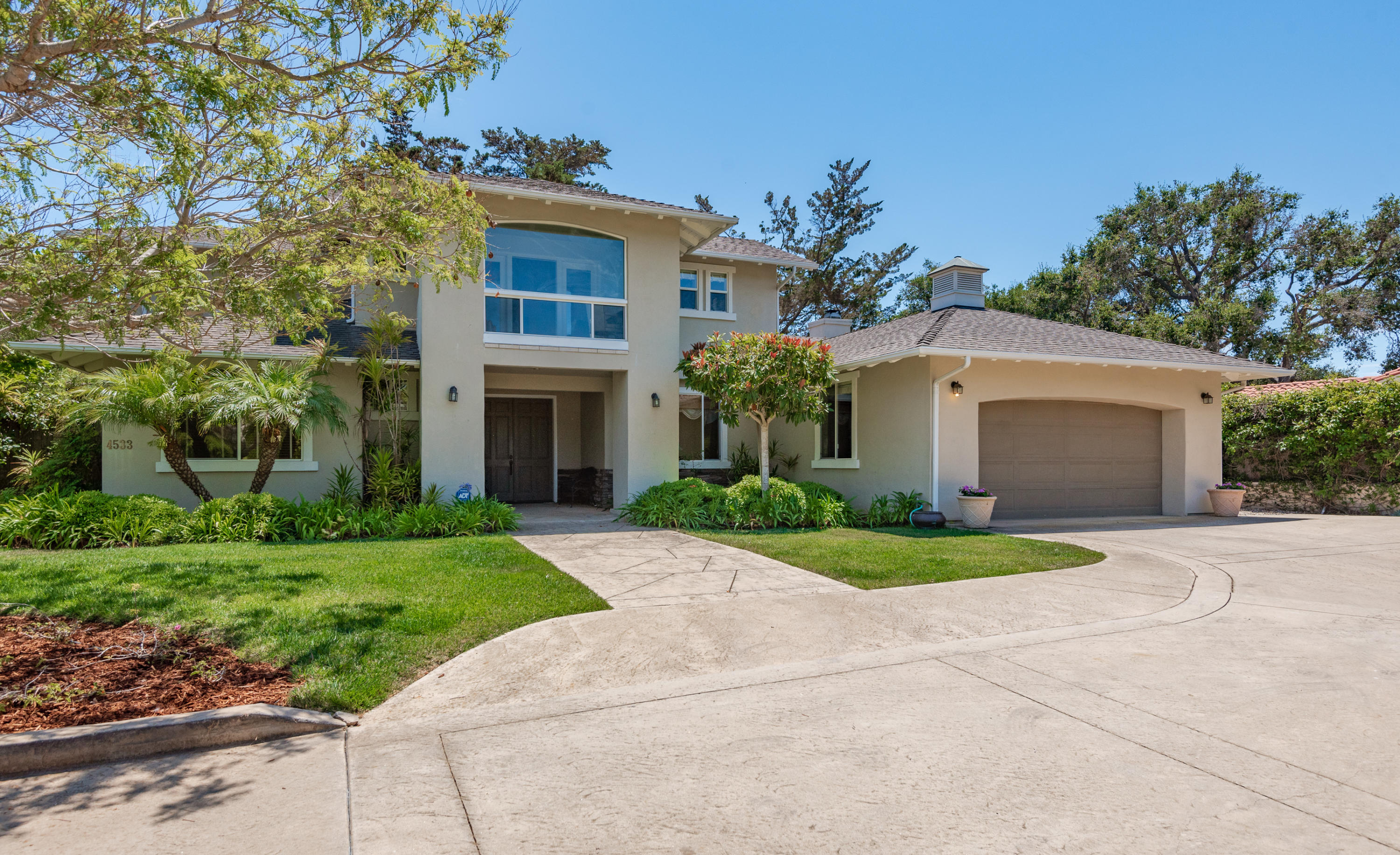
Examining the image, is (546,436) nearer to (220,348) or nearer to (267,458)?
(267,458)

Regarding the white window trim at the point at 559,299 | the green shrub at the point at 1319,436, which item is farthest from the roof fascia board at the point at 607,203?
the green shrub at the point at 1319,436

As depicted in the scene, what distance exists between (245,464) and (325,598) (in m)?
7.45

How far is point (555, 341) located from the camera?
12.7m

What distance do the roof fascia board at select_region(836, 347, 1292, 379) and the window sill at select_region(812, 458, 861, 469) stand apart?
181cm

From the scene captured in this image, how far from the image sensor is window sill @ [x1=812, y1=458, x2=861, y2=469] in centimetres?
1398

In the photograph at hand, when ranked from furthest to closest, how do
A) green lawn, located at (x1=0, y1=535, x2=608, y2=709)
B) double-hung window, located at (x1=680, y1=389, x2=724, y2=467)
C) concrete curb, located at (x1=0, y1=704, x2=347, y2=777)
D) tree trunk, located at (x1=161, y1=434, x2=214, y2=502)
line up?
double-hung window, located at (x1=680, y1=389, x2=724, y2=467), tree trunk, located at (x1=161, y1=434, x2=214, y2=502), green lawn, located at (x1=0, y1=535, x2=608, y2=709), concrete curb, located at (x1=0, y1=704, x2=347, y2=777)

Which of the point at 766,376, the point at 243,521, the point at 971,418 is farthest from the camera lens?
the point at 971,418

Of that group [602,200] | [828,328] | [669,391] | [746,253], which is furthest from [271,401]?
[828,328]

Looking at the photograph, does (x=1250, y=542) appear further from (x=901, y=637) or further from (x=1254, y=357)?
(x=1254, y=357)

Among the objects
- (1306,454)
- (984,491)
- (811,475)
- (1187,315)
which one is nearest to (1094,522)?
(984,491)

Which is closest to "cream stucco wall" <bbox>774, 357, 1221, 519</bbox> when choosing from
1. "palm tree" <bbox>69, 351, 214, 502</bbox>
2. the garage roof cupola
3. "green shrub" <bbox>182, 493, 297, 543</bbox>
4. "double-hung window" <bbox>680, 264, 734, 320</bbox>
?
"double-hung window" <bbox>680, 264, 734, 320</bbox>

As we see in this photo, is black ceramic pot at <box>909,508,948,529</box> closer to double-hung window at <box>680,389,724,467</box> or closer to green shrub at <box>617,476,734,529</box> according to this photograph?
green shrub at <box>617,476,734,529</box>

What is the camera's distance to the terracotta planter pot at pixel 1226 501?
14.0 m

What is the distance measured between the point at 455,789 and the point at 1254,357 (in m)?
32.2
